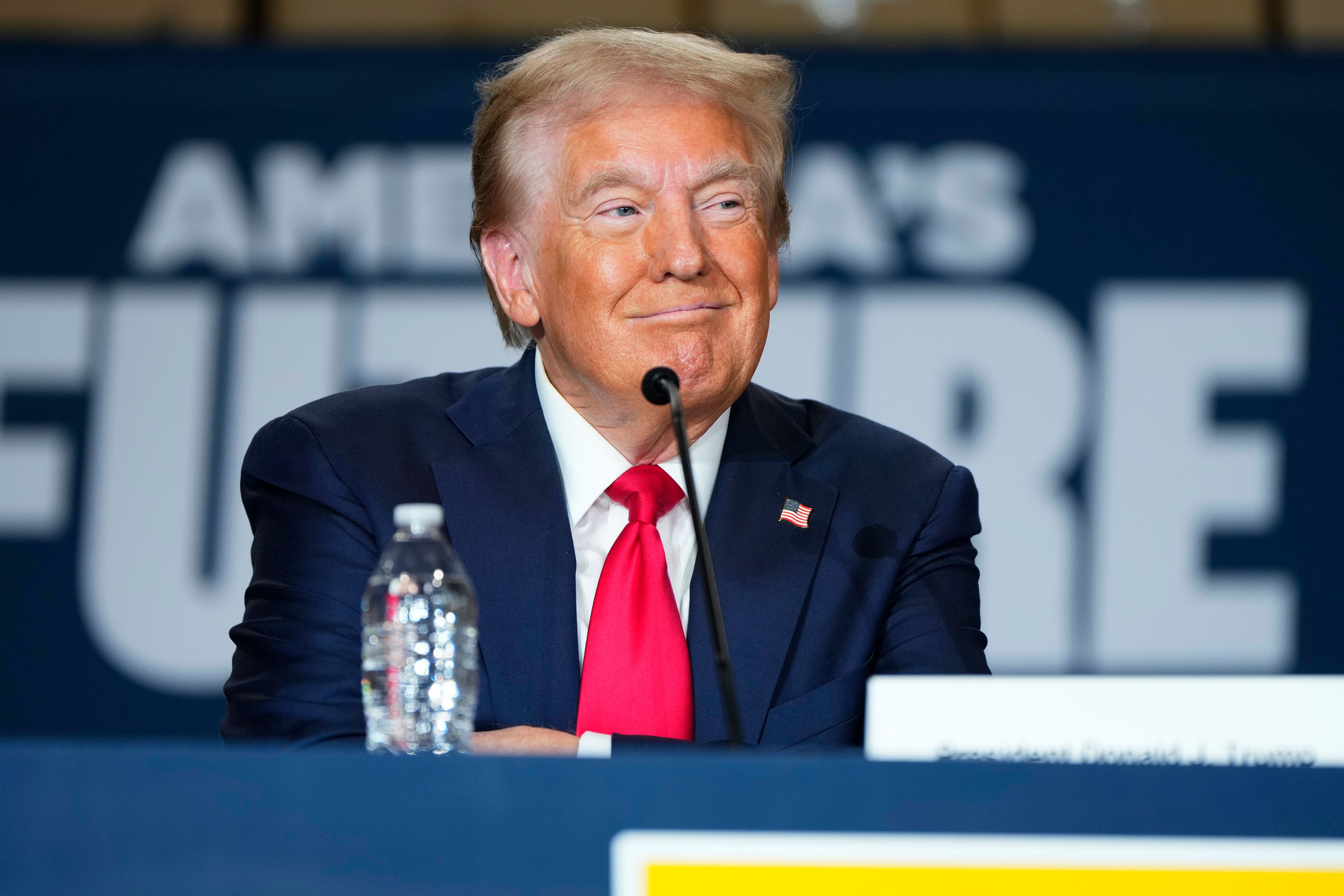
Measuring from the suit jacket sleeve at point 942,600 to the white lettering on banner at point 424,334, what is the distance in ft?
5.55

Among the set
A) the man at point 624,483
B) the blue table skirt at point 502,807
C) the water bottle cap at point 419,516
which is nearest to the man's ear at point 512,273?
the man at point 624,483

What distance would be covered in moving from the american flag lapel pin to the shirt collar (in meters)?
0.10

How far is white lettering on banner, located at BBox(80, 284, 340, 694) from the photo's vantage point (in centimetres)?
339

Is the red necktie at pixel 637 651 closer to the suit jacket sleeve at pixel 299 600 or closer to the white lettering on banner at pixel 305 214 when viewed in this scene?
the suit jacket sleeve at pixel 299 600

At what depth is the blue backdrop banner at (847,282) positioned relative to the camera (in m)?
3.43

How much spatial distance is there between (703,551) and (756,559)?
0.57m

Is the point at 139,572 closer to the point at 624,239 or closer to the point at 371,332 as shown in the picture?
the point at 371,332

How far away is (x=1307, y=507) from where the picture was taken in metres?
3.41

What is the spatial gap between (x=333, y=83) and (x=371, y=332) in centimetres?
63

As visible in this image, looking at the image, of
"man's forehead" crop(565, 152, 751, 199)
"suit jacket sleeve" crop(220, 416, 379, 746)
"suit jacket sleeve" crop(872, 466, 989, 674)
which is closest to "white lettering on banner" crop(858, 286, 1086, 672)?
"suit jacket sleeve" crop(872, 466, 989, 674)

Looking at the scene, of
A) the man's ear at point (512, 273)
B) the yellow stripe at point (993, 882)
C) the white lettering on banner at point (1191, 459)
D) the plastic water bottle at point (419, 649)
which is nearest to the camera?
the yellow stripe at point (993, 882)

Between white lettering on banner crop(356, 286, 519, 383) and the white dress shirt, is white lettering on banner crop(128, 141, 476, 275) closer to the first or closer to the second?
white lettering on banner crop(356, 286, 519, 383)

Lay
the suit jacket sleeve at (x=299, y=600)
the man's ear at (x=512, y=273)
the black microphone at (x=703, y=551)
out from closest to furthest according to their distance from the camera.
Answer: the black microphone at (x=703, y=551) → the suit jacket sleeve at (x=299, y=600) → the man's ear at (x=512, y=273)

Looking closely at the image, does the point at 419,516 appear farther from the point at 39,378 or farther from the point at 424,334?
the point at 39,378
